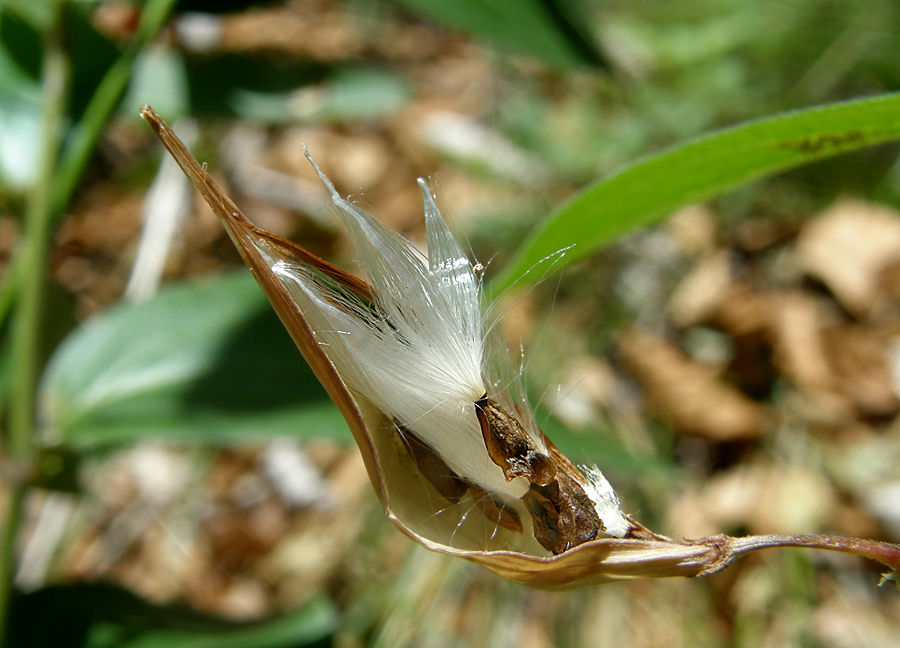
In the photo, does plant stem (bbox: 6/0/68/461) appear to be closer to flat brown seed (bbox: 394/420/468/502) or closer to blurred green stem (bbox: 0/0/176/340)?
blurred green stem (bbox: 0/0/176/340)

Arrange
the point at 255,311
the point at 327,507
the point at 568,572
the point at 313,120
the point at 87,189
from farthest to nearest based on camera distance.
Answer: the point at 87,189 < the point at 327,507 < the point at 313,120 < the point at 255,311 < the point at 568,572

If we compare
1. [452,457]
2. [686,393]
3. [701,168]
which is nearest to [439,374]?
[452,457]

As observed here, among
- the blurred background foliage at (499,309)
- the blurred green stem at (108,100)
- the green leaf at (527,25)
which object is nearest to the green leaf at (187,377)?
the blurred background foliage at (499,309)

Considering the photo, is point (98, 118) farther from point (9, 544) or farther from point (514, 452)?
point (514, 452)

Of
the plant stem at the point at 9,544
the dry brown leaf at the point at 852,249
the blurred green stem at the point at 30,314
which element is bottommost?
the dry brown leaf at the point at 852,249

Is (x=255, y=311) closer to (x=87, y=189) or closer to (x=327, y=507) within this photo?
(x=327, y=507)

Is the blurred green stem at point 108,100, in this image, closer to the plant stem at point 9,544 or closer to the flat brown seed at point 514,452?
the plant stem at point 9,544

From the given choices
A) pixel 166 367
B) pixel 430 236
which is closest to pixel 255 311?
pixel 166 367
